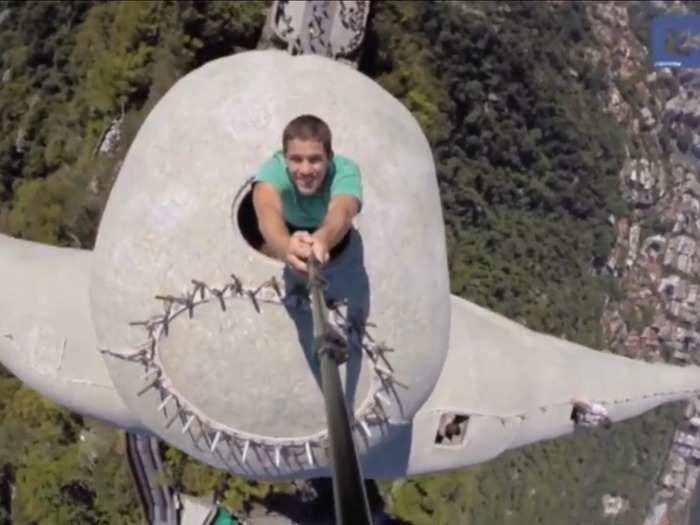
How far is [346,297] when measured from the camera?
233cm

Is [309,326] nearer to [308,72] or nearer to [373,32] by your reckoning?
[308,72]

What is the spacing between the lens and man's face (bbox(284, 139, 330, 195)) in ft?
6.13

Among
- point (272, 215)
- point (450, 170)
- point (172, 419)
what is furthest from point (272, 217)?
point (450, 170)

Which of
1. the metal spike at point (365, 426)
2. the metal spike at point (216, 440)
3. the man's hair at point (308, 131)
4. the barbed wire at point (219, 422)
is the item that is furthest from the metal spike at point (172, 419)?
the man's hair at point (308, 131)

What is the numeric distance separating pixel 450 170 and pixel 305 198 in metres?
4.38

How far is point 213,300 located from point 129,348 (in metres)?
0.35

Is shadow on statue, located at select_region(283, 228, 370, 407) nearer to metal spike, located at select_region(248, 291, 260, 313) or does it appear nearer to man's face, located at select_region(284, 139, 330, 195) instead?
metal spike, located at select_region(248, 291, 260, 313)

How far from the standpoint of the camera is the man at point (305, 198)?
1.88 m

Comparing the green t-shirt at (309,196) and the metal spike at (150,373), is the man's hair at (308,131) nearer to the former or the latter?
the green t-shirt at (309,196)

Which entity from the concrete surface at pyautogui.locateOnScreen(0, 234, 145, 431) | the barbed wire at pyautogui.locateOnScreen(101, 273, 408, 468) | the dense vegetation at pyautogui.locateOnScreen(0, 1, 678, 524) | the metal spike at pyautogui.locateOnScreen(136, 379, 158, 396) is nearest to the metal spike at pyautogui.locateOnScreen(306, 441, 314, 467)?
the barbed wire at pyautogui.locateOnScreen(101, 273, 408, 468)

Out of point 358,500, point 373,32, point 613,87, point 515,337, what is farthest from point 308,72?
point 613,87

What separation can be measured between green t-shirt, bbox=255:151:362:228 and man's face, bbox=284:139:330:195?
4cm

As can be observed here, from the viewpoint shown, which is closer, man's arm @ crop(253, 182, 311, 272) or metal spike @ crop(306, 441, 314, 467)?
man's arm @ crop(253, 182, 311, 272)

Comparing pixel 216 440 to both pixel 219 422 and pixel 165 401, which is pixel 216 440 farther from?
pixel 165 401
